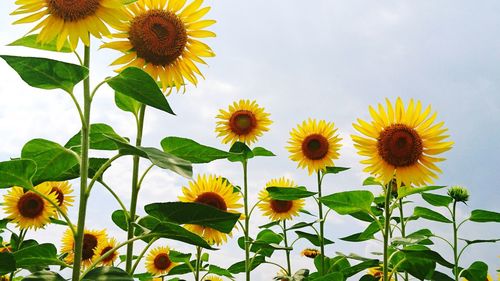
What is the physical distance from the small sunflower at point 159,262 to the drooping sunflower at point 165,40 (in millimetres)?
4496

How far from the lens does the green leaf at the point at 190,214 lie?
1927 mm

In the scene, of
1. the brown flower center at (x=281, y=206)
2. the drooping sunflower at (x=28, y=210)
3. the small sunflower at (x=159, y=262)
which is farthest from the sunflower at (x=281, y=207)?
the drooping sunflower at (x=28, y=210)

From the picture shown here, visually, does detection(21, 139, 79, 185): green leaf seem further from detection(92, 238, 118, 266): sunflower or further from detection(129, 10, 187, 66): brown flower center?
detection(92, 238, 118, 266): sunflower

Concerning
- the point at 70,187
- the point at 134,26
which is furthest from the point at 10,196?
the point at 134,26

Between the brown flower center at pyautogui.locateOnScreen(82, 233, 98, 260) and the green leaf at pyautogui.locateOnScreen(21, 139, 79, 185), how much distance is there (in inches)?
172

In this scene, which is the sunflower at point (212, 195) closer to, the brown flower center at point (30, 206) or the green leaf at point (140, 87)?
the brown flower center at point (30, 206)

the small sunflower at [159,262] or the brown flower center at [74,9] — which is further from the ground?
the brown flower center at [74,9]

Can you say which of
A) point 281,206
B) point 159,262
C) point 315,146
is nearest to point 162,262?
point 159,262

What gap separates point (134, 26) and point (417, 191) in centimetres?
213

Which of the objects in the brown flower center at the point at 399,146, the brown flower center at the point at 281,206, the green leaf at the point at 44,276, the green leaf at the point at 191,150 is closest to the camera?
Answer: the green leaf at the point at 44,276

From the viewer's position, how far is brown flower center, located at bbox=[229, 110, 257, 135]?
21.8 feet

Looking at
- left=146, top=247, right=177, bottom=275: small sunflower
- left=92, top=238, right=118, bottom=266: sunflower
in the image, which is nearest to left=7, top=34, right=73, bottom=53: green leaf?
left=92, top=238, right=118, bottom=266: sunflower

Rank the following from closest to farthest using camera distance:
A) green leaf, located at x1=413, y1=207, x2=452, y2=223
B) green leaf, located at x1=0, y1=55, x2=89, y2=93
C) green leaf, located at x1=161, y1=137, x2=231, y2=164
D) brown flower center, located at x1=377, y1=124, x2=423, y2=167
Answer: green leaf, located at x1=0, y1=55, x2=89, y2=93
green leaf, located at x1=161, y1=137, x2=231, y2=164
brown flower center, located at x1=377, y1=124, x2=423, y2=167
green leaf, located at x1=413, y1=207, x2=452, y2=223

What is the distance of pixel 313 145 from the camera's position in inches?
251
